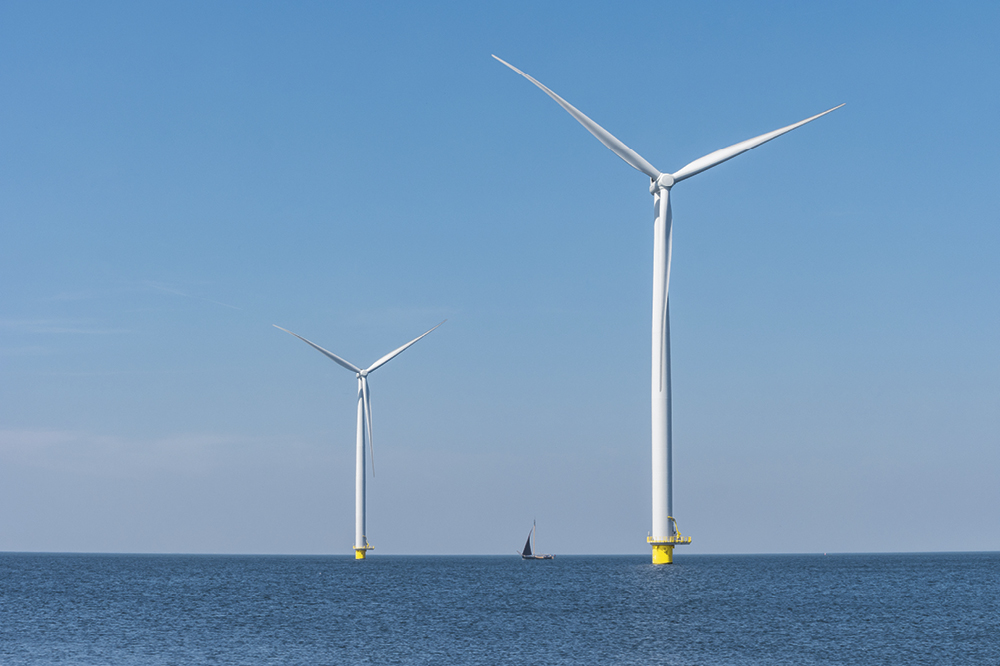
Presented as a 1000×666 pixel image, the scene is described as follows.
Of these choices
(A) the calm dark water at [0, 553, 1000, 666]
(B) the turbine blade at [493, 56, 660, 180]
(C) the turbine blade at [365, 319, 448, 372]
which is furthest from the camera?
(C) the turbine blade at [365, 319, 448, 372]

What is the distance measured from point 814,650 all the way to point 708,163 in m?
63.1

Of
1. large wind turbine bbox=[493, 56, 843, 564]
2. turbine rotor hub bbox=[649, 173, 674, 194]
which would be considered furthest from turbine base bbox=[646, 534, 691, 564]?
turbine rotor hub bbox=[649, 173, 674, 194]

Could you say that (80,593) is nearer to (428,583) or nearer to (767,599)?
(428,583)

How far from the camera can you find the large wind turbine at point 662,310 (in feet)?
352

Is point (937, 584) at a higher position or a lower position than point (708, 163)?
lower

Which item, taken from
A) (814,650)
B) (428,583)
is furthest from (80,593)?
(814,650)

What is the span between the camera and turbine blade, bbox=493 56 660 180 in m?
102

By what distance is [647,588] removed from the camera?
4473 inches

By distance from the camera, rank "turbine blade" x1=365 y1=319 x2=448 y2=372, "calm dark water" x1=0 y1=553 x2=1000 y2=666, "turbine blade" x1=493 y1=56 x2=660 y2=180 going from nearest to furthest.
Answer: "calm dark water" x1=0 y1=553 x2=1000 y2=666
"turbine blade" x1=493 y1=56 x2=660 y2=180
"turbine blade" x1=365 y1=319 x2=448 y2=372

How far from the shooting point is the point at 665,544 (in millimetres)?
109625

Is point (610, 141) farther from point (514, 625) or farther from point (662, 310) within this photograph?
point (514, 625)

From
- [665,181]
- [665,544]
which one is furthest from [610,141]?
[665,544]

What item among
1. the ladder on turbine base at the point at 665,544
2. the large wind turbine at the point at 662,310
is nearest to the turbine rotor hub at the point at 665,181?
the large wind turbine at the point at 662,310

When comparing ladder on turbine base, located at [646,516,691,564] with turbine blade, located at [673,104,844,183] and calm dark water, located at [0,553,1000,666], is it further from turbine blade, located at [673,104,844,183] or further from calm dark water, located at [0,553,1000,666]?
turbine blade, located at [673,104,844,183]
